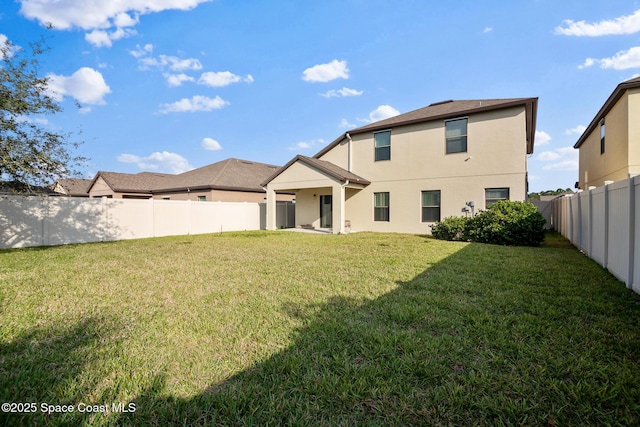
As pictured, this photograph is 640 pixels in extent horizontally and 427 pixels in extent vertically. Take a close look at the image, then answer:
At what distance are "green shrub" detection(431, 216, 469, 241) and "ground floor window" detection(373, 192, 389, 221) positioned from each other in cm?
386

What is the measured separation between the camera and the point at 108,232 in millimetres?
13250

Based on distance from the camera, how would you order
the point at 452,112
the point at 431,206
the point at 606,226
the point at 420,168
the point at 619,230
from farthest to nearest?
the point at 420,168 → the point at 431,206 → the point at 452,112 → the point at 606,226 → the point at 619,230

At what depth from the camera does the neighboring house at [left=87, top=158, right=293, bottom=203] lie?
74.0 ft

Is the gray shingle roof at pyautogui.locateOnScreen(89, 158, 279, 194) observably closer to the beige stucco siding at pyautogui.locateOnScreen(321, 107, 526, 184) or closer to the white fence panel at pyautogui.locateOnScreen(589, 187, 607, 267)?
the beige stucco siding at pyautogui.locateOnScreen(321, 107, 526, 184)

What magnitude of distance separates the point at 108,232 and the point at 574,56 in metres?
20.2

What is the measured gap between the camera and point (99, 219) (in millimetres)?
12992

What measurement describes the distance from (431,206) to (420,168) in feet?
6.69

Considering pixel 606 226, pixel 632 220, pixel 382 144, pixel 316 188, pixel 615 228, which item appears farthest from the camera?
pixel 316 188

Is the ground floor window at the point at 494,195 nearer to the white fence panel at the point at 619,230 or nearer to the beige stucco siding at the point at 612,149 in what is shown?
the beige stucco siding at the point at 612,149

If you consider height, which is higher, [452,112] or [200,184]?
[452,112]

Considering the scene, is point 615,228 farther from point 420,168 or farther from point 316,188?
point 316,188

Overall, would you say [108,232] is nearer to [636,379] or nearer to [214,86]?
[214,86]

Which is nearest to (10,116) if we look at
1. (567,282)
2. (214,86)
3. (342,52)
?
(214,86)

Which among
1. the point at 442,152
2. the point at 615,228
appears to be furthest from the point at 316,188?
the point at 615,228
